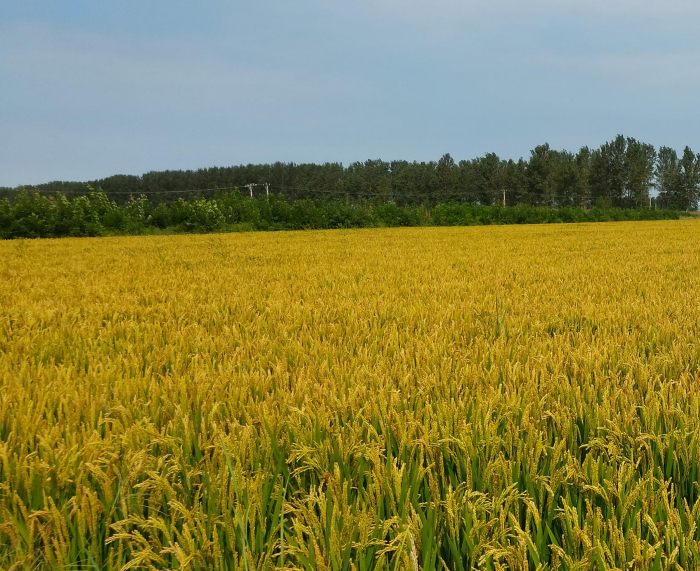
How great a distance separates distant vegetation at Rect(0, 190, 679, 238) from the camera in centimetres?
1584

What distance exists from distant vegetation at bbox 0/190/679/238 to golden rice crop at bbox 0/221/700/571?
52.4 feet

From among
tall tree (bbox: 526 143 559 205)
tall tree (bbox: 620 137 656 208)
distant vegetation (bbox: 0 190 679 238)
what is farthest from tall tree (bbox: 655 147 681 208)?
distant vegetation (bbox: 0 190 679 238)

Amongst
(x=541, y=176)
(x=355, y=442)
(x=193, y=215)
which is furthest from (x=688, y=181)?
(x=355, y=442)

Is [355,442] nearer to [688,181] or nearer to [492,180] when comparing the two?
[492,180]

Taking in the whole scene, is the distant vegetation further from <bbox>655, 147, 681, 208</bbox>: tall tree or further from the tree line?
<bbox>655, 147, 681, 208</bbox>: tall tree

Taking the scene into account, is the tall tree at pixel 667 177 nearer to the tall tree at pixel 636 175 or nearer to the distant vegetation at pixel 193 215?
the tall tree at pixel 636 175

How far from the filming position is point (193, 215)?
18.1 m

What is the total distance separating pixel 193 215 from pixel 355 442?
1832 centimetres

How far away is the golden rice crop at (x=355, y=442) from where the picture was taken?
2.67 feet

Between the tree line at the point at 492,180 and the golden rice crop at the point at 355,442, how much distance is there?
148 ft

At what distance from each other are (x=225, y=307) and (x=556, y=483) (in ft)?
7.59

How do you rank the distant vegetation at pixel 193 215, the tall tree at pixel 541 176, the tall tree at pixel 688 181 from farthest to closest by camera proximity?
the tall tree at pixel 688 181, the tall tree at pixel 541 176, the distant vegetation at pixel 193 215

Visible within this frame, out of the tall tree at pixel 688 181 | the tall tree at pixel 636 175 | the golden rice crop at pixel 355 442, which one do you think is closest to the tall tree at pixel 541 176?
the tall tree at pixel 636 175

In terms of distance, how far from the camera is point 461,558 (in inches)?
31.8
